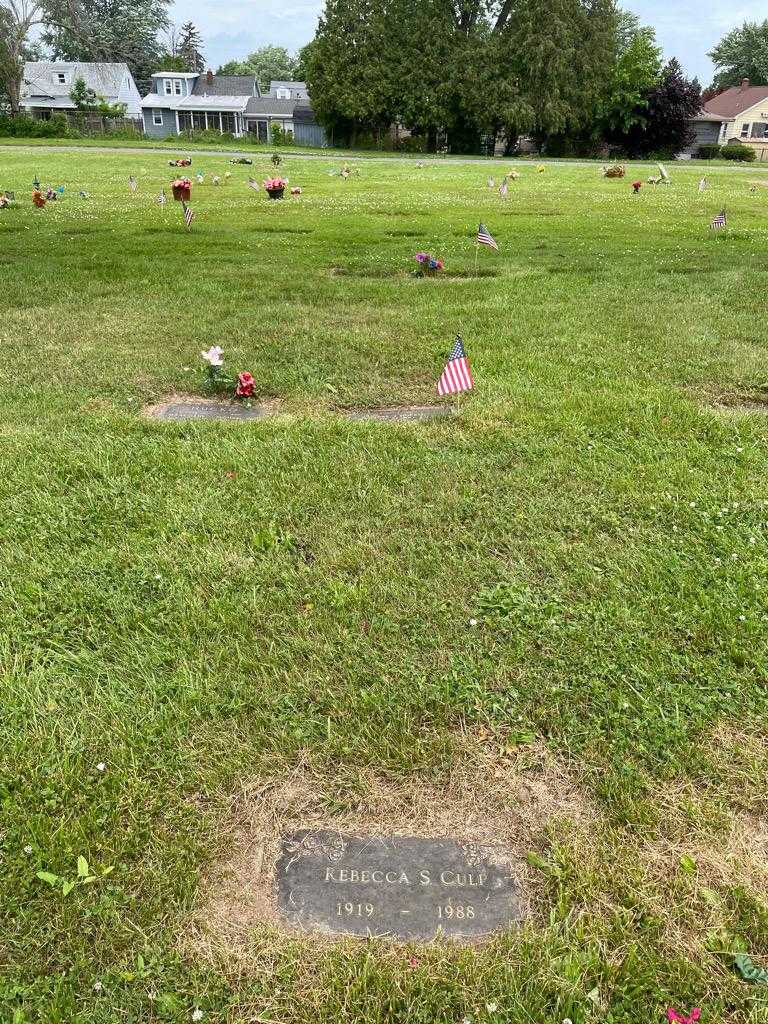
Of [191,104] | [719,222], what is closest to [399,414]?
[719,222]

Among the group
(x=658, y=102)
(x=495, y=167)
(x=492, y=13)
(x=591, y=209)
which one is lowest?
(x=591, y=209)

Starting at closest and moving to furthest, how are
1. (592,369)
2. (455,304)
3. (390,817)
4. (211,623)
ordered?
(390,817) → (211,623) → (592,369) → (455,304)

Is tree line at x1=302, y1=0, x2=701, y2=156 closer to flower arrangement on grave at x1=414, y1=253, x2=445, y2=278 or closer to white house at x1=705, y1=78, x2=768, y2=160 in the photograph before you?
white house at x1=705, y1=78, x2=768, y2=160

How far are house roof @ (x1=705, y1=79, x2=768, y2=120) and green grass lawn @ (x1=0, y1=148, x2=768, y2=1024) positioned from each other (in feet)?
222

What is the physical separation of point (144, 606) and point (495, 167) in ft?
103

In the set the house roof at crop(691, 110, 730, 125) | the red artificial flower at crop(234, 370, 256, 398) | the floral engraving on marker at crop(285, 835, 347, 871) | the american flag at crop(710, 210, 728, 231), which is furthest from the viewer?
the house roof at crop(691, 110, 730, 125)

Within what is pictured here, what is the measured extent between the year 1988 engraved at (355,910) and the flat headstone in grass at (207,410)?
3369 millimetres

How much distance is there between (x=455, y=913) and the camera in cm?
180

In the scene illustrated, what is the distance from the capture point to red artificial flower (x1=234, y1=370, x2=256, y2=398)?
478 cm

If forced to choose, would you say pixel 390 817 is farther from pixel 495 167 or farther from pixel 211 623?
pixel 495 167

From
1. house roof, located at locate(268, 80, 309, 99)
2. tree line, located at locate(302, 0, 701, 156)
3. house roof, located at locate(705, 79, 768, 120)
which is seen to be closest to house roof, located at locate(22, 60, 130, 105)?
house roof, located at locate(268, 80, 309, 99)

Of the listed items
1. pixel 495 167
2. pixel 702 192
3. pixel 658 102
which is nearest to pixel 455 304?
pixel 702 192

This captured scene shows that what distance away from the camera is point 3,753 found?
7.23ft

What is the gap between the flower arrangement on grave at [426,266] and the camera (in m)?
8.52
